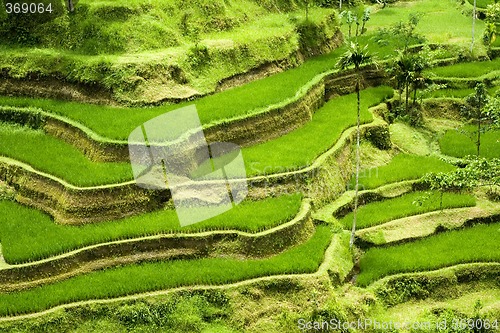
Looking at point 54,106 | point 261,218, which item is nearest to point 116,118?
point 54,106

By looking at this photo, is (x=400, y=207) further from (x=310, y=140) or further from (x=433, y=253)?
(x=310, y=140)

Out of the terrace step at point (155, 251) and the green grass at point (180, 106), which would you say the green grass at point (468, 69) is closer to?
the green grass at point (180, 106)

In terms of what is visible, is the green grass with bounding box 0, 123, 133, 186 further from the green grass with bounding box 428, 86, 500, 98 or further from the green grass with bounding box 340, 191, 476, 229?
the green grass with bounding box 428, 86, 500, 98

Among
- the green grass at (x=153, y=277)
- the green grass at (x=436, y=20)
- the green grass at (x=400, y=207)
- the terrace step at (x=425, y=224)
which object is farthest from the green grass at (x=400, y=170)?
the green grass at (x=436, y=20)

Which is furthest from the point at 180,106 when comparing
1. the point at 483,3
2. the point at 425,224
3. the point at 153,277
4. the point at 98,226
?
the point at 483,3

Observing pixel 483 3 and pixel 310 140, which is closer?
pixel 310 140

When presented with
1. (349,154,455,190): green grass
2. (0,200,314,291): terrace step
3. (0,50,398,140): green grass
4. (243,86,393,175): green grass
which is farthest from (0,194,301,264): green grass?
(349,154,455,190): green grass
